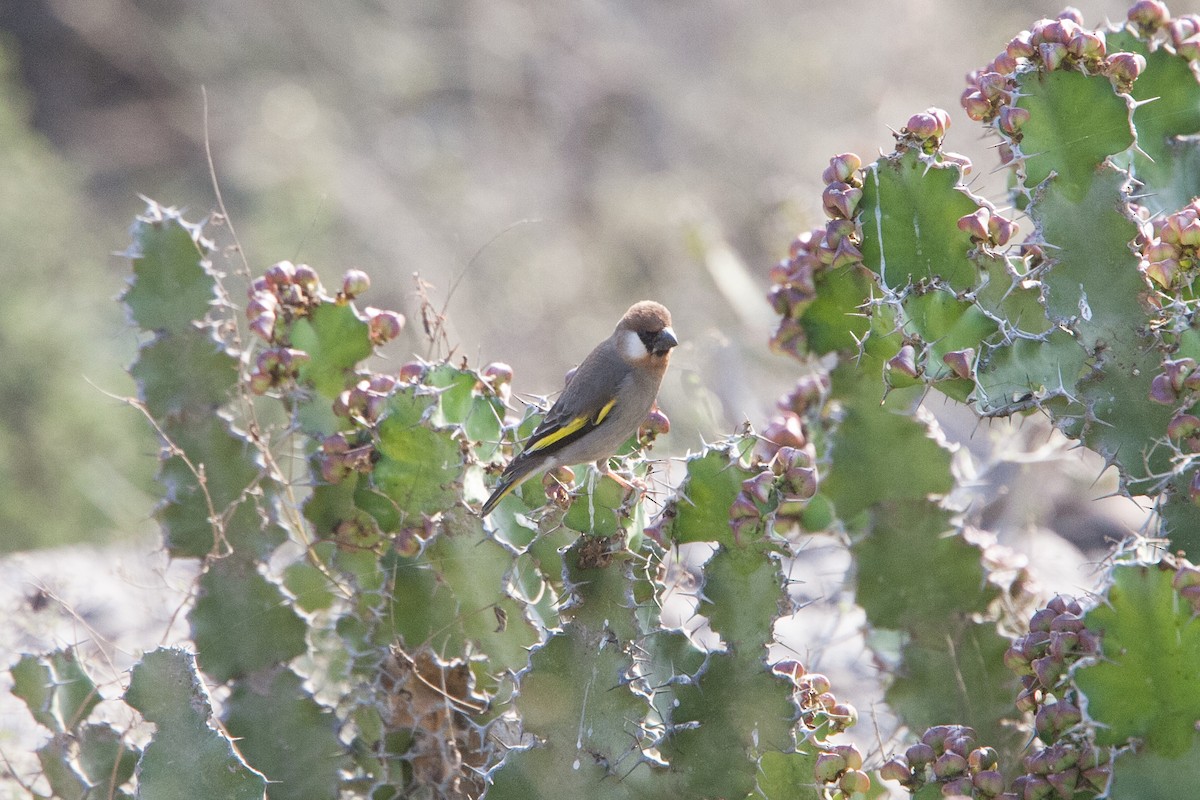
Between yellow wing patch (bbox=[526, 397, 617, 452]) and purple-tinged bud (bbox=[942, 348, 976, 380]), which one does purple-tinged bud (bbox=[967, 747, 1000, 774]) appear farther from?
yellow wing patch (bbox=[526, 397, 617, 452])

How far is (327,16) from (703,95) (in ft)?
16.4

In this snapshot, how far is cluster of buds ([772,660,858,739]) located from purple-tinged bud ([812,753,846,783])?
108 millimetres

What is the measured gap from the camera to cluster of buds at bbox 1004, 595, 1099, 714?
3.12 meters

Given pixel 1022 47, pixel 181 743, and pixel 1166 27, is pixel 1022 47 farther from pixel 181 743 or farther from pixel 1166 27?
pixel 181 743

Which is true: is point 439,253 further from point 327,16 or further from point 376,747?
point 376,747

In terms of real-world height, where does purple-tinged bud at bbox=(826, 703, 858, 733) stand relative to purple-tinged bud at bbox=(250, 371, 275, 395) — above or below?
below

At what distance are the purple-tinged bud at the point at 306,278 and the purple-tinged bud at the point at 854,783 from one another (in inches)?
91.1

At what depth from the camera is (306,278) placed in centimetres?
418

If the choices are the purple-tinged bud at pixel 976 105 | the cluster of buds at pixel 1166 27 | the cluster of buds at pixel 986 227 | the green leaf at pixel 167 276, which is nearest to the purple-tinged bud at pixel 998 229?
the cluster of buds at pixel 986 227

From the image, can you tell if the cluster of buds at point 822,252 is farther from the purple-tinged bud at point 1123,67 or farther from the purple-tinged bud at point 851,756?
the purple-tinged bud at point 851,756

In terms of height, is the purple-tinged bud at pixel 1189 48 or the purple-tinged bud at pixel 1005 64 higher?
the purple-tinged bud at pixel 1189 48

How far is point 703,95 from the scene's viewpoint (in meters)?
14.5

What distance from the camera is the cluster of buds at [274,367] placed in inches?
160

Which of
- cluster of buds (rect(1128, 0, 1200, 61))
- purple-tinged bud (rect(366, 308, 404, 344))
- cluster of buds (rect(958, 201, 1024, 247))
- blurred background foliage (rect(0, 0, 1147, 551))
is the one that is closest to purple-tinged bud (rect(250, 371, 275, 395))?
purple-tinged bud (rect(366, 308, 404, 344))
